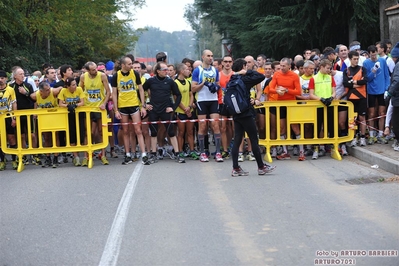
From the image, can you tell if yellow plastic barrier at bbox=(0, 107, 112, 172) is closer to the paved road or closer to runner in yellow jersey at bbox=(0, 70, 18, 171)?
runner in yellow jersey at bbox=(0, 70, 18, 171)

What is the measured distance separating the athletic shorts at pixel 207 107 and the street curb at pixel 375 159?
9.69 ft

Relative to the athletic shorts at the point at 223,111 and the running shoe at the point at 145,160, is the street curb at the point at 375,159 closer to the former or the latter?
the athletic shorts at the point at 223,111

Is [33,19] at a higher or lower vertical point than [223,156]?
higher

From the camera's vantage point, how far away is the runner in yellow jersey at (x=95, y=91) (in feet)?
48.6

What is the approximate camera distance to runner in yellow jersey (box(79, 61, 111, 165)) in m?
14.8

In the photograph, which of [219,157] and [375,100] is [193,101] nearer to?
[219,157]

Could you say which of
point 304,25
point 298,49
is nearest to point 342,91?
point 304,25

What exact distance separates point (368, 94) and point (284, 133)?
2.18 m

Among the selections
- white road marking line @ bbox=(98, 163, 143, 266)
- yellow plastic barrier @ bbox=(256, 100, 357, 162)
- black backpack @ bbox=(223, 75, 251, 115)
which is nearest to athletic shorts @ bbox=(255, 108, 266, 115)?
yellow plastic barrier @ bbox=(256, 100, 357, 162)

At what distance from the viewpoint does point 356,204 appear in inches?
376

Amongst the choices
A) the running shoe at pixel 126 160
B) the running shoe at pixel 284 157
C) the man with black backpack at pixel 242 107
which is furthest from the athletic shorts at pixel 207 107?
the man with black backpack at pixel 242 107

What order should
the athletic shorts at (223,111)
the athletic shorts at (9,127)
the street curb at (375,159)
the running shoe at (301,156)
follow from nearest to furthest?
the street curb at (375,159)
the athletic shorts at (223,111)
the running shoe at (301,156)
the athletic shorts at (9,127)

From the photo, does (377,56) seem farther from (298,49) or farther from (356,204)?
(298,49)

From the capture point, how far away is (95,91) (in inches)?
590
